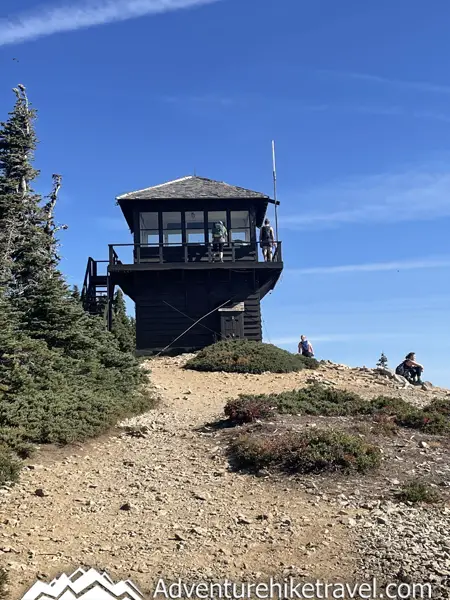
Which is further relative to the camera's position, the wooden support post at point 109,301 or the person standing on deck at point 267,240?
the person standing on deck at point 267,240

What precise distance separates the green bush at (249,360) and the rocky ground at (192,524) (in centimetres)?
965

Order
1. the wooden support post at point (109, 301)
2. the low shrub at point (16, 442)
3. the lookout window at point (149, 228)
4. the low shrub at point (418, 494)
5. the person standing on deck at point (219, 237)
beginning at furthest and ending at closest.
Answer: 1. the lookout window at point (149, 228)
2. the person standing on deck at point (219, 237)
3. the wooden support post at point (109, 301)
4. the low shrub at point (16, 442)
5. the low shrub at point (418, 494)

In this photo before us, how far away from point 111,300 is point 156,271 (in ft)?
8.01

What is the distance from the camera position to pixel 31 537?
26.3 ft

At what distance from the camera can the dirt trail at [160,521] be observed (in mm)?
7324

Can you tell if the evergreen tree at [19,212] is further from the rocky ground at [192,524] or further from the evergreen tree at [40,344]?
the rocky ground at [192,524]

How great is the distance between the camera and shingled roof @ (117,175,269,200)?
28109mm

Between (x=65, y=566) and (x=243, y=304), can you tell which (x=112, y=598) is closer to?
(x=65, y=566)

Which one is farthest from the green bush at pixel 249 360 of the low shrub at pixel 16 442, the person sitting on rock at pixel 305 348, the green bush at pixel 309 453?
the low shrub at pixel 16 442

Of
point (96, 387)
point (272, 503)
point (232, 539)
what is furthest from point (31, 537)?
point (96, 387)

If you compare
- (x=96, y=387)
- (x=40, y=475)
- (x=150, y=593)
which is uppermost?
(x=96, y=387)

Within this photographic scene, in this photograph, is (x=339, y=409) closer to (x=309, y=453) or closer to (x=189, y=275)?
(x=309, y=453)

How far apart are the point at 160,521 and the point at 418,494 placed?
3.94 m

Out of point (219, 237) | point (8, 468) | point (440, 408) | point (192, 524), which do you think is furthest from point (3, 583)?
point (219, 237)
